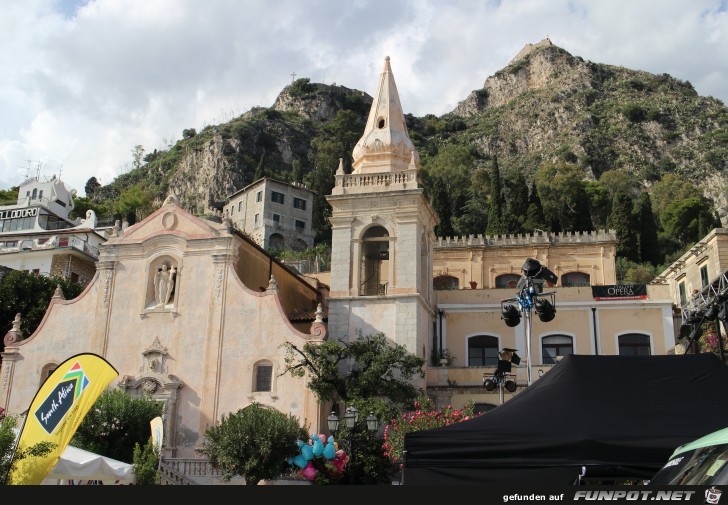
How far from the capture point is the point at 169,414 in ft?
106

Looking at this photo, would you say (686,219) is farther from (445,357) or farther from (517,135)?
(517,135)

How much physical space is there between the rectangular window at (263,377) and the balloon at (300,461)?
6393 mm

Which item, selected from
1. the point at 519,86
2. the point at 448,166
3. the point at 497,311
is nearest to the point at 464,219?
the point at 448,166

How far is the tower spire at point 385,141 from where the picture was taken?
36969 millimetres

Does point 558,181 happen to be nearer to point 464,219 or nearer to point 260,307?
point 464,219

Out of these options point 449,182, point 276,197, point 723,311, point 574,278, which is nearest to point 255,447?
point 723,311

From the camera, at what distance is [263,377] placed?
32.8 metres

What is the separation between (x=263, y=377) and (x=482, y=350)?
10460 mm

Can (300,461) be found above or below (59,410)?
below

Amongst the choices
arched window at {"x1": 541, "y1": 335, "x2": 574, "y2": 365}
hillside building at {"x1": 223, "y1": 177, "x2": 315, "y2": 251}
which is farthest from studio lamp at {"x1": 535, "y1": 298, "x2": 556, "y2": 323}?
hillside building at {"x1": 223, "y1": 177, "x2": 315, "y2": 251}

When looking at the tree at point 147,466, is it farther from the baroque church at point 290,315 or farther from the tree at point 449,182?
the tree at point 449,182

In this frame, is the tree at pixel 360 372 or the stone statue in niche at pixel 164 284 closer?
the tree at pixel 360 372

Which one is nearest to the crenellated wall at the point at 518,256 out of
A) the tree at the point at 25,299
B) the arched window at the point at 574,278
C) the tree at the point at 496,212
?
the arched window at the point at 574,278

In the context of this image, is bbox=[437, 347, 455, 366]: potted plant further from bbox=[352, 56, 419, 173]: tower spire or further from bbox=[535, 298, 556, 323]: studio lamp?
bbox=[535, 298, 556, 323]: studio lamp
